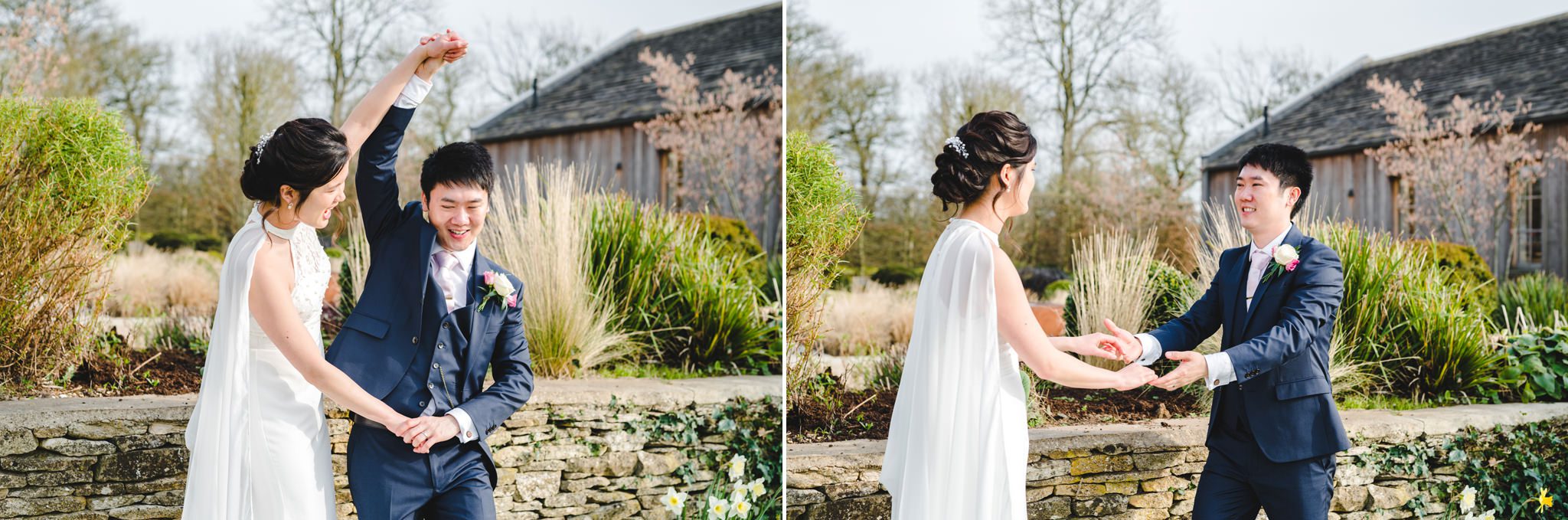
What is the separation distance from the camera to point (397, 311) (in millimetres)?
2312

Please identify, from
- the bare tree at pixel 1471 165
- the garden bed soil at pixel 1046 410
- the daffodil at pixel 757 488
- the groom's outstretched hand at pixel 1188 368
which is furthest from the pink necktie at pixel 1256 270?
the bare tree at pixel 1471 165

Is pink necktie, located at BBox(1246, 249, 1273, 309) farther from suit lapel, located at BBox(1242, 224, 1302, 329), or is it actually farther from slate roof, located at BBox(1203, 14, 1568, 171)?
slate roof, located at BBox(1203, 14, 1568, 171)

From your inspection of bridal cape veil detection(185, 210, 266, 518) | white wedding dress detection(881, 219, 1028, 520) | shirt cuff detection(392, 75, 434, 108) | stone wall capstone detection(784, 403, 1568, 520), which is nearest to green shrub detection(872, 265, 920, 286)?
stone wall capstone detection(784, 403, 1568, 520)

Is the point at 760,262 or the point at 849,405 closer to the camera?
the point at 849,405

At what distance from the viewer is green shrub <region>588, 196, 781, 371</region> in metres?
5.29

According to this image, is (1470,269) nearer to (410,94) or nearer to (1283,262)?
(1283,262)

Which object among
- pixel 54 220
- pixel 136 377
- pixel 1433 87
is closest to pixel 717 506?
pixel 136 377

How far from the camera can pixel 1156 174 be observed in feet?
51.5

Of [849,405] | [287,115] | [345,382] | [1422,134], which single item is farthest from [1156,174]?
[345,382]

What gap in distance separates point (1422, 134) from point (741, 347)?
1071cm

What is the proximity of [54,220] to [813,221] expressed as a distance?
3.26m

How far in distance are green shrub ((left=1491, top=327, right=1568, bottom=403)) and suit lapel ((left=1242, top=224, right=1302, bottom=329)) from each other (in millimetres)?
2644

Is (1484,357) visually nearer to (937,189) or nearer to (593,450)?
(937,189)

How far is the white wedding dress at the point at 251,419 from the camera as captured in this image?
220 cm
